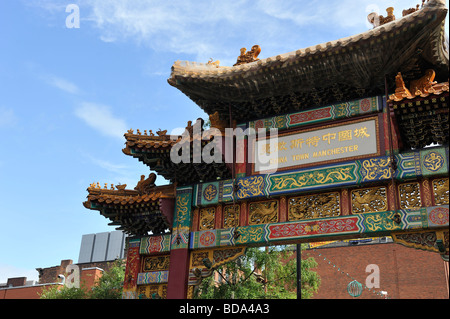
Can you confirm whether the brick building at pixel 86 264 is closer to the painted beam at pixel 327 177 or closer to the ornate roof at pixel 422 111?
the painted beam at pixel 327 177

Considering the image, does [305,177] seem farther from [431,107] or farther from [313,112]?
[431,107]

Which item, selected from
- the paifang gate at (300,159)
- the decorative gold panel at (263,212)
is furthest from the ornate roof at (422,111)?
the decorative gold panel at (263,212)

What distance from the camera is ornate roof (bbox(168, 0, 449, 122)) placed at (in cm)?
853

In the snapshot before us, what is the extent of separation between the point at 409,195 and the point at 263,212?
2769mm

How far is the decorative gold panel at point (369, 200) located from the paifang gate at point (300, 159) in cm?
2

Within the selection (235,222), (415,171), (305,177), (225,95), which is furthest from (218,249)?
(415,171)

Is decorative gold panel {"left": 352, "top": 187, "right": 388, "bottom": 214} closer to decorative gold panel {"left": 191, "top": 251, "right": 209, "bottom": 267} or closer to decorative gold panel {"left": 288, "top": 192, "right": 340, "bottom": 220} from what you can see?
decorative gold panel {"left": 288, "top": 192, "right": 340, "bottom": 220}

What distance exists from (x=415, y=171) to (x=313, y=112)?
2.43 m

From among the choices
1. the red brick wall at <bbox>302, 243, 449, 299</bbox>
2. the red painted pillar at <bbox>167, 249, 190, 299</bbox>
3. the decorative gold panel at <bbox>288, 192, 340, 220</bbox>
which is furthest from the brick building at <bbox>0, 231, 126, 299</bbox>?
the decorative gold panel at <bbox>288, 192, 340, 220</bbox>

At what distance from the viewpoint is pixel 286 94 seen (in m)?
10.2

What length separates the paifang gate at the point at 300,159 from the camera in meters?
8.52

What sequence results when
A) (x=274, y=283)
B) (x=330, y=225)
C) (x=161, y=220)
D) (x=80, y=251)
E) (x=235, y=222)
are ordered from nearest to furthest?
(x=330, y=225)
(x=235, y=222)
(x=161, y=220)
(x=274, y=283)
(x=80, y=251)
